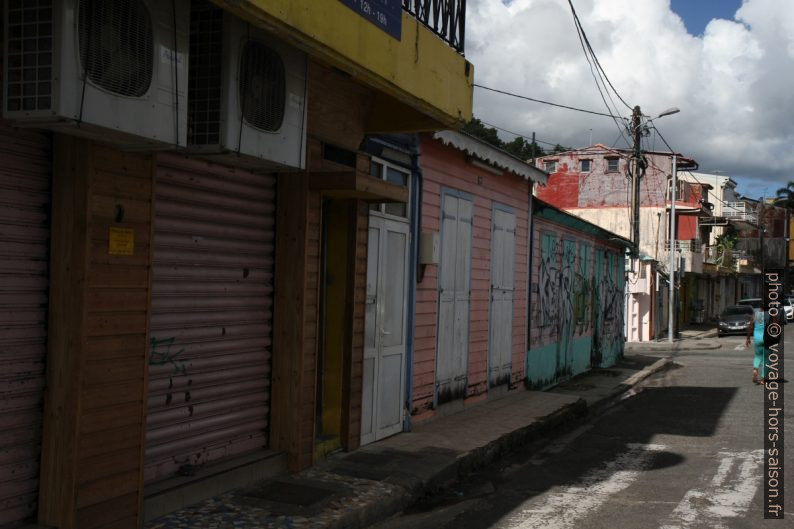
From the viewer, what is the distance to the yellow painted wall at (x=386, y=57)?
529 cm

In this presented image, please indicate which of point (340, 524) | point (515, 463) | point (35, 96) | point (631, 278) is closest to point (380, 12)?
point (35, 96)

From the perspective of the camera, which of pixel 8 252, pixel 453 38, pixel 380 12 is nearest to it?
pixel 8 252

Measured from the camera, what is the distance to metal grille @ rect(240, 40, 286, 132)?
5434 mm

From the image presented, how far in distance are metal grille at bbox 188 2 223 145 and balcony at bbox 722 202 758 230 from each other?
183 feet

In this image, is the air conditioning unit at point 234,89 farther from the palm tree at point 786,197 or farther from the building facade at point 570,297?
the palm tree at point 786,197

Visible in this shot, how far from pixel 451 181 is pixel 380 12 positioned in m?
3.88

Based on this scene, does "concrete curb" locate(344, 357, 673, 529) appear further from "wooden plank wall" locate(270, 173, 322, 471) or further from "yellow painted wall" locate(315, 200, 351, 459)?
"yellow painted wall" locate(315, 200, 351, 459)

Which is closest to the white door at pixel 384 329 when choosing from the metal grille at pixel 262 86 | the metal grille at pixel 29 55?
the metal grille at pixel 262 86

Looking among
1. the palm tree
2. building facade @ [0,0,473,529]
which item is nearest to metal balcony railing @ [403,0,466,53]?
building facade @ [0,0,473,529]

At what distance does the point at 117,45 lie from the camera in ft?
14.0

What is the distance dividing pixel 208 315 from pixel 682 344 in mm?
27037

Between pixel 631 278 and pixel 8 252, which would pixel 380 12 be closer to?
pixel 8 252

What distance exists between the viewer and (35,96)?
13.2ft

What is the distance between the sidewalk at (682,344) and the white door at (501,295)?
14.1 m
